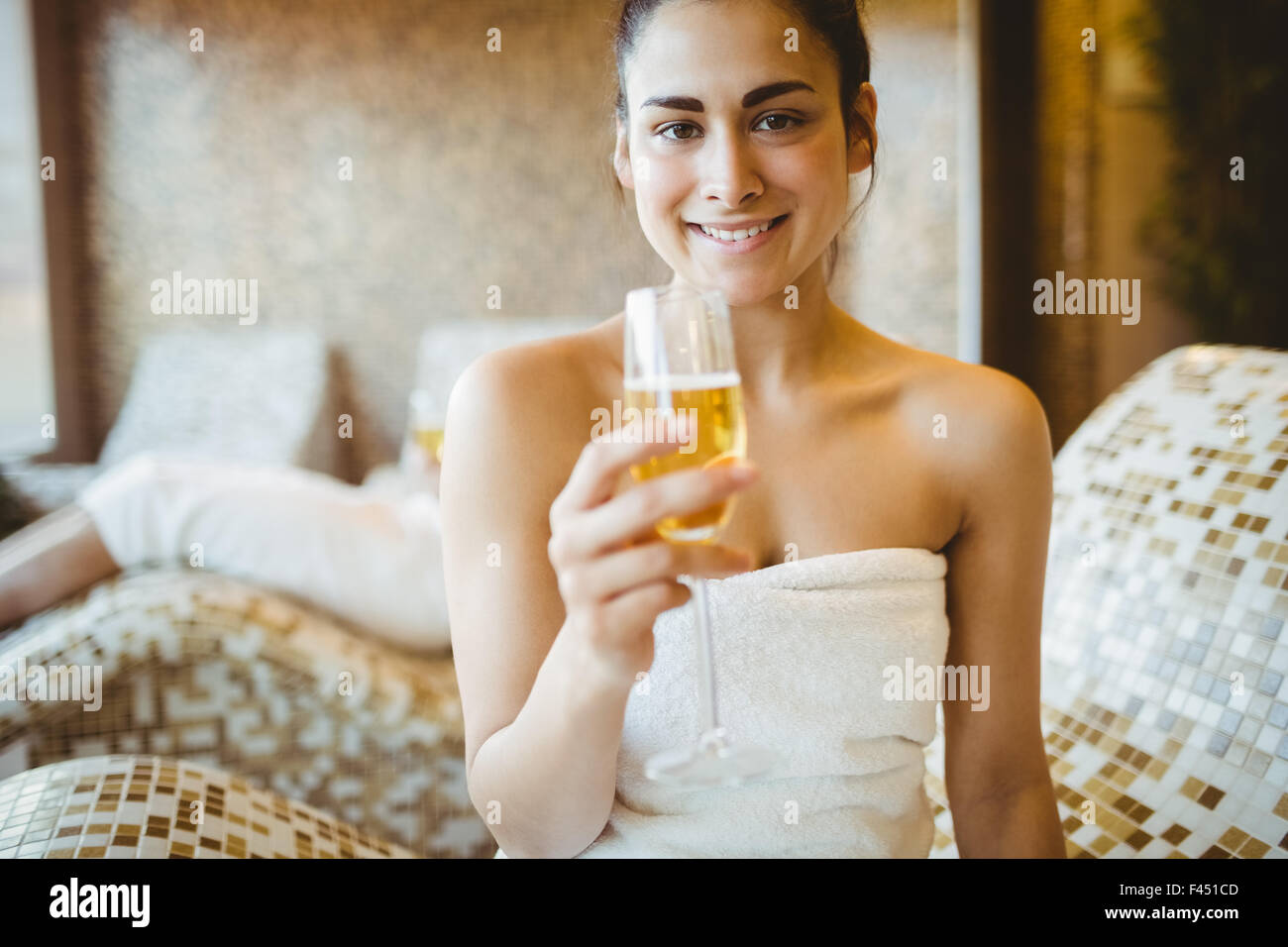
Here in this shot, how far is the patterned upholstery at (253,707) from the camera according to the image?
1.56 meters

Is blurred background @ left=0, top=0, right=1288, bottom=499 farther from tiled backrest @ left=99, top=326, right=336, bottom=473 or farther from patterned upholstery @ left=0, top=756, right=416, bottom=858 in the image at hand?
patterned upholstery @ left=0, top=756, right=416, bottom=858

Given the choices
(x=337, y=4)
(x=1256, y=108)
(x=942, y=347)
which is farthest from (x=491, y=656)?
(x=337, y=4)

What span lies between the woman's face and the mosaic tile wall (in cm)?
261

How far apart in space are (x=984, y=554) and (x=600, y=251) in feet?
9.87

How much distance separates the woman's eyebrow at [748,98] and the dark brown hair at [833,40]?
0.29ft

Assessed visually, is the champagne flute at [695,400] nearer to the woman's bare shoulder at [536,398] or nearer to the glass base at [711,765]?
the glass base at [711,765]

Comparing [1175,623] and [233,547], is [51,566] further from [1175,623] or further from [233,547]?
[1175,623]

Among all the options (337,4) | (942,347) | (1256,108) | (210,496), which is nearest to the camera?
(210,496)

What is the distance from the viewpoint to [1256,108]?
2.75 metres

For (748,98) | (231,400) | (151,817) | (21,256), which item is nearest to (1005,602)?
(748,98)

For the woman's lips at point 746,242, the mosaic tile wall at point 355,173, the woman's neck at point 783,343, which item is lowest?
the woman's neck at point 783,343

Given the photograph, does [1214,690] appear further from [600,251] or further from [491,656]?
[600,251]

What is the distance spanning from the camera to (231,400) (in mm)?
3613

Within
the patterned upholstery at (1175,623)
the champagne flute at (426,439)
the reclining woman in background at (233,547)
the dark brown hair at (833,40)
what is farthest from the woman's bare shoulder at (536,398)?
the champagne flute at (426,439)
